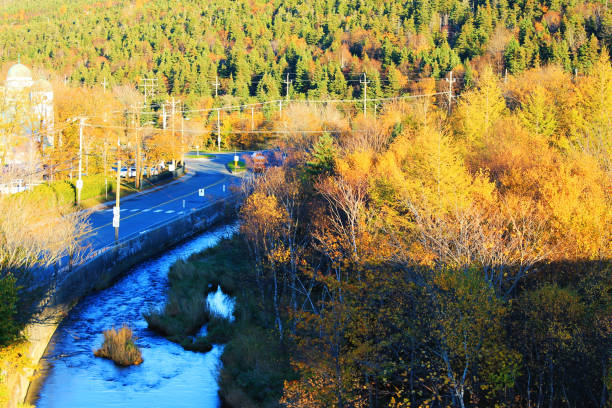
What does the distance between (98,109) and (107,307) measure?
40812 millimetres

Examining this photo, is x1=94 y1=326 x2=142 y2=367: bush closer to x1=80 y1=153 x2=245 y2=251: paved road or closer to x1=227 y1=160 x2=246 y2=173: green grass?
x1=80 y1=153 x2=245 y2=251: paved road

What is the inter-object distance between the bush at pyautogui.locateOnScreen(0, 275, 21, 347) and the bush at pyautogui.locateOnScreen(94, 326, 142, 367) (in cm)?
581

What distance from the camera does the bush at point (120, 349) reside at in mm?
22750

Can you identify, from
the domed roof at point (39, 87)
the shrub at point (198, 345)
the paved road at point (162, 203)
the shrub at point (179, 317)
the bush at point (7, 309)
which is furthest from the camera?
the paved road at point (162, 203)

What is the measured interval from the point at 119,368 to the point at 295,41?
12345 cm

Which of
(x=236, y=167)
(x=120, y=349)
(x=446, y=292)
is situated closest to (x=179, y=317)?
(x=120, y=349)

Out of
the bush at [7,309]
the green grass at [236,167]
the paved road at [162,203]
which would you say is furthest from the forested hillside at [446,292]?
the green grass at [236,167]

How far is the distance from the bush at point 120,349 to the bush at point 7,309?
581 centimetres

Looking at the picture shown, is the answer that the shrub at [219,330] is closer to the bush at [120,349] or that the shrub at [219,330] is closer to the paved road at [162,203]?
the bush at [120,349]

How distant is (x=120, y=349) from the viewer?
22.9 metres

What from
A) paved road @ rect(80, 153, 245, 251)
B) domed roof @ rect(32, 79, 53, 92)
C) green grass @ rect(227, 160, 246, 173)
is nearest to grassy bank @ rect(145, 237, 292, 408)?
paved road @ rect(80, 153, 245, 251)

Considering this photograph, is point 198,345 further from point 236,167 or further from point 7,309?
point 236,167

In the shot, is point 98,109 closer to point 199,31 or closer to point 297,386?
point 297,386

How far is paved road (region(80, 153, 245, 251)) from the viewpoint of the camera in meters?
39.4
